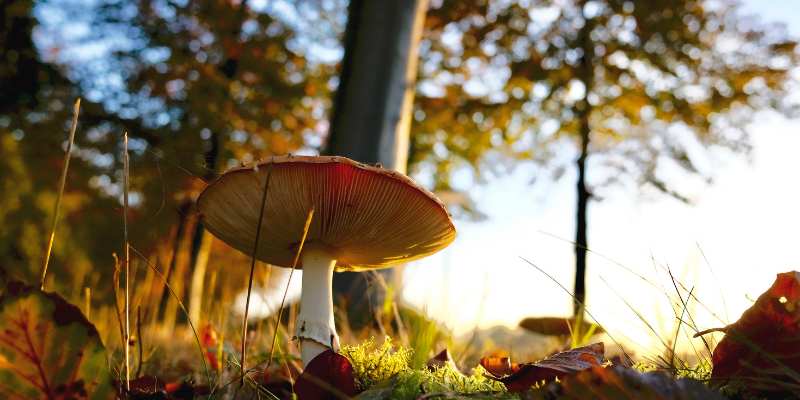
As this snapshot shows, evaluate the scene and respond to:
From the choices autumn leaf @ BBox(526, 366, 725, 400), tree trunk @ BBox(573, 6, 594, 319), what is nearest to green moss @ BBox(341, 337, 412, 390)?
autumn leaf @ BBox(526, 366, 725, 400)

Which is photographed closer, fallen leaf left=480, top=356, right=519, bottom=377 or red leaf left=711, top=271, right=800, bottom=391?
red leaf left=711, top=271, right=800, bottom=391

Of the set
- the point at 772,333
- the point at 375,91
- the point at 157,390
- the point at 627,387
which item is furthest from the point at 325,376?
the point at 375,91

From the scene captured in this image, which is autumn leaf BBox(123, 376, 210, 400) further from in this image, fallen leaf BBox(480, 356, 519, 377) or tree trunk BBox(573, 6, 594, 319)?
tree trunk BBox(573, 6, 594, 319)

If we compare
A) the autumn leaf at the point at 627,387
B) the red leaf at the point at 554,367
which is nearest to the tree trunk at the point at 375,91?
the red leaf at the point at 554,367

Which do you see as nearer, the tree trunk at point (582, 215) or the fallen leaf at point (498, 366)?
the fallen leaf at point (498, 366)

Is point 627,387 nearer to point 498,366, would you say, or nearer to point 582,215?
point 498,366

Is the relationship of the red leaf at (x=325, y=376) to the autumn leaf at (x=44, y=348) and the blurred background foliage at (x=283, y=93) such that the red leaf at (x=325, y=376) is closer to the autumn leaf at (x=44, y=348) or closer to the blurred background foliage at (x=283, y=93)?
the autumn leaf at (x=44, y=348)
